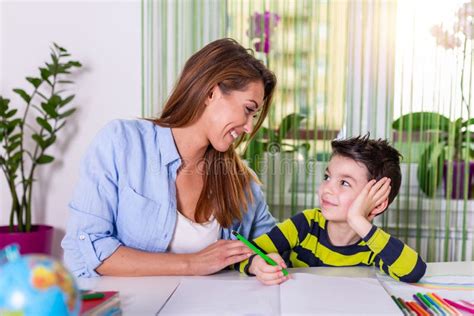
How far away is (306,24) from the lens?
8.05ft

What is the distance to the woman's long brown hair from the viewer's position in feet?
4.86

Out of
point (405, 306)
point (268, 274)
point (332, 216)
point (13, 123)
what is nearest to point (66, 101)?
point (13, 123)

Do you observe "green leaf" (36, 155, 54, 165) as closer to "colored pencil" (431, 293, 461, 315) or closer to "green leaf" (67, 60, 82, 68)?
"green leaf" (67, 60, 82, 68)

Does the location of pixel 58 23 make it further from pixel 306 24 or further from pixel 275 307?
pixel 275 307

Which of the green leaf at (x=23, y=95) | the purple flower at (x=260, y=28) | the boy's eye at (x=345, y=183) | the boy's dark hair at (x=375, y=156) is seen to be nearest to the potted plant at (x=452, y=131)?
the purple flower at (x=260, y=28)

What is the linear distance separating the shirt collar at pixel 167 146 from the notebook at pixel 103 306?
2.04 ft

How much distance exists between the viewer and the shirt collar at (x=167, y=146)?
1.47 metres

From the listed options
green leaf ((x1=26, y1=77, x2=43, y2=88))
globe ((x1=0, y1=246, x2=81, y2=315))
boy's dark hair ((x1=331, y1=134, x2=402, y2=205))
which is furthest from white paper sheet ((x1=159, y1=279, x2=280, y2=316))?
green leaf ((x1=26, y1=77, x2=43, y2=88))

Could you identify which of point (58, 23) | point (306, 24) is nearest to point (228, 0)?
point (306, 24)

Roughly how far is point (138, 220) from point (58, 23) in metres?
1.67

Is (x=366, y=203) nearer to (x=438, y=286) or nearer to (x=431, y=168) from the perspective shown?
(x=438, y=286)

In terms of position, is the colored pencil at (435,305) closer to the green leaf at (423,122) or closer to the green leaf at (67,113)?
the green leaf at (423,122)

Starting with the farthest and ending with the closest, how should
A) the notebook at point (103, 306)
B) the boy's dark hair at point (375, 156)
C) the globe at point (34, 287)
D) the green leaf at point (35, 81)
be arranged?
1. the green leaf at point (35, 81)
2. the boy's dark hair at point (375, 156)
3. the notebook at point (103, 306)
4. the globe at point (34, 287)

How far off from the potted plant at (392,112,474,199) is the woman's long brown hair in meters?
1.01
